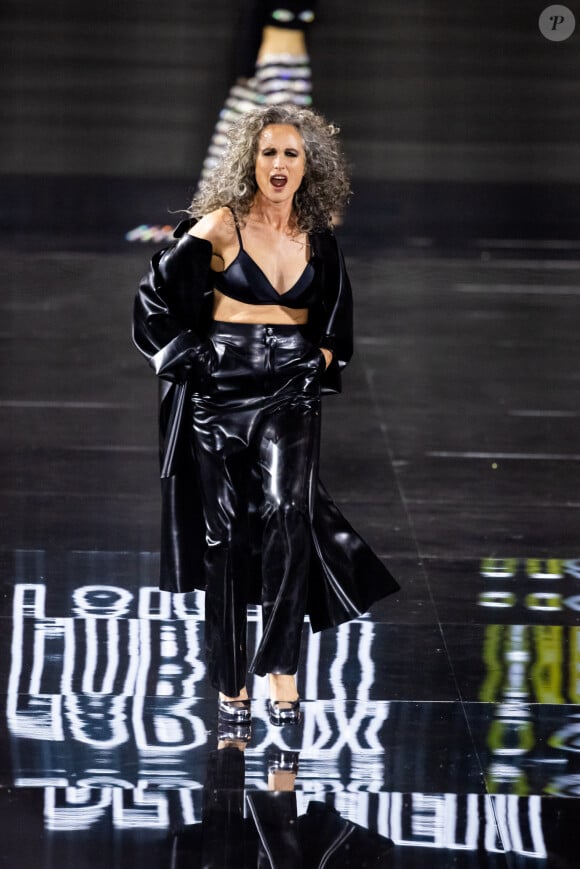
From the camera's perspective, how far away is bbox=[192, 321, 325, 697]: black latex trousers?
15.5 ft

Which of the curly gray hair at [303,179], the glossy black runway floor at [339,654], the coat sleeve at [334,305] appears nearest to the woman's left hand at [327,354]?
the coat sleeve at [334,305]

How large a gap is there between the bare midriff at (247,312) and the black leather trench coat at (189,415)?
0.05 metres

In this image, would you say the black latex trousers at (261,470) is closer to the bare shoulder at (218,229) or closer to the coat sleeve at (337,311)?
the coat sleeve at (337,311)

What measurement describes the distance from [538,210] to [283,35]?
3.62 m

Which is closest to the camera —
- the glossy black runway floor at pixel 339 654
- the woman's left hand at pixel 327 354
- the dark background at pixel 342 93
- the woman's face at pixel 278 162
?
the glossy black runway floor at pixel 339 654

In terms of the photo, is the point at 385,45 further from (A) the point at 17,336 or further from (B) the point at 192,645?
(B) the point at 192,645

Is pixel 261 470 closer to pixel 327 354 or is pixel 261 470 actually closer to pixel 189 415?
pixel 189 415

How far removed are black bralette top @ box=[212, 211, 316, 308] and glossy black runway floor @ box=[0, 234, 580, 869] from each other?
4.04 ft

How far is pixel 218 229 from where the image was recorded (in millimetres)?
4719

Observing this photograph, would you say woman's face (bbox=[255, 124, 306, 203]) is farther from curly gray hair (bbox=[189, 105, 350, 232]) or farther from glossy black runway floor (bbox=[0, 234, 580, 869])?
glossy black runway floor (bbox=[0, 234, 580, 869])

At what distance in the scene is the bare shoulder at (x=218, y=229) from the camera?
15.4 feet

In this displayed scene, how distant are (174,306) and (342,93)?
536 inches

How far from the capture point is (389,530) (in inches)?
275

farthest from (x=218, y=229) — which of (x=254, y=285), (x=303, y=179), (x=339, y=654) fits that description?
(x=339, y=654)
